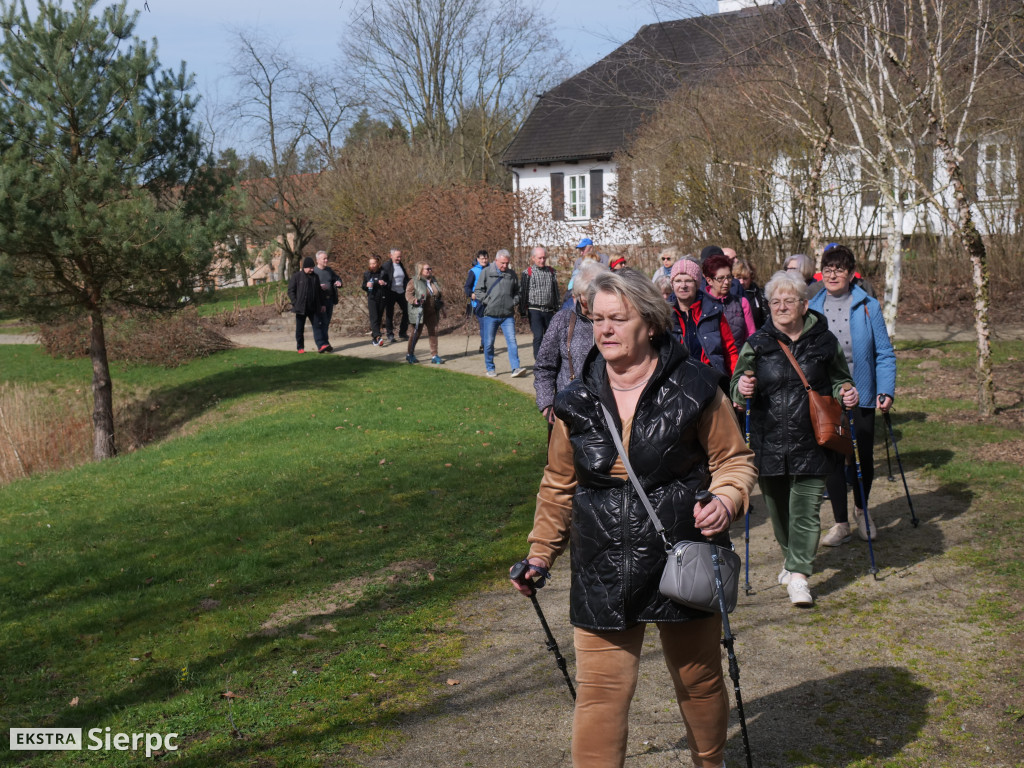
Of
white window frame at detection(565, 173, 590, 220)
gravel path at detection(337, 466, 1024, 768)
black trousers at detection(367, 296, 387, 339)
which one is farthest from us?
white window frame at detection(565, 173, 590, 220)

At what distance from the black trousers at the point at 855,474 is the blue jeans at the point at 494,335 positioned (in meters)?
8.90

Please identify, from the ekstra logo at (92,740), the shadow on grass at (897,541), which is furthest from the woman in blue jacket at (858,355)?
the ekstra logo at (92,740)

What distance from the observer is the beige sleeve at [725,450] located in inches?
132

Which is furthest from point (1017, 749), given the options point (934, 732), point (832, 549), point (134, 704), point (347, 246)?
point (347, 246)

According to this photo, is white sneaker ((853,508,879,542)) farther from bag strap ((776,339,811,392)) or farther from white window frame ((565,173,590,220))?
white window frame ((565,173,590,220))

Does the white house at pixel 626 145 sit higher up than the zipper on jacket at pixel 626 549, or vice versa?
the white house at pixel 626 145

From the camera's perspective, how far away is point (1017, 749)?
159 inches

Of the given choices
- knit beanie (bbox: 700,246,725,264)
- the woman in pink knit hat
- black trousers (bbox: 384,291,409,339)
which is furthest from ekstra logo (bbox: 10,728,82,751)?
black trousers (bbox: 384,291,409,339)

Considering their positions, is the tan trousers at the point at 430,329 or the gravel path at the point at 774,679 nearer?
the gravel path at the point at 774,679

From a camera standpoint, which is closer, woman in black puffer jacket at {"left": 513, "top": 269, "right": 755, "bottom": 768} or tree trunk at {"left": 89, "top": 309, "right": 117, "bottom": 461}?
woman in black puffer jacket at {"left": 513, "top": 269, "right": 755, "bottom": 768}

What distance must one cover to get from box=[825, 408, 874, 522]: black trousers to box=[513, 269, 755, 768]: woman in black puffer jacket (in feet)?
11.9

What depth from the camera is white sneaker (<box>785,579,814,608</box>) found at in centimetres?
580

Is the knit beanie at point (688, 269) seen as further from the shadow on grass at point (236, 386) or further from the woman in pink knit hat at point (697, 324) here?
the shadow on grass at point (236, 386)

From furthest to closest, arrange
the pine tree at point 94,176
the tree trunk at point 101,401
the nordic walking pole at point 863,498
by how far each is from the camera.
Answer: the tree trunk at point 101,401
the pine tree at point 94,176
the nordic walking pole at point 863,498
